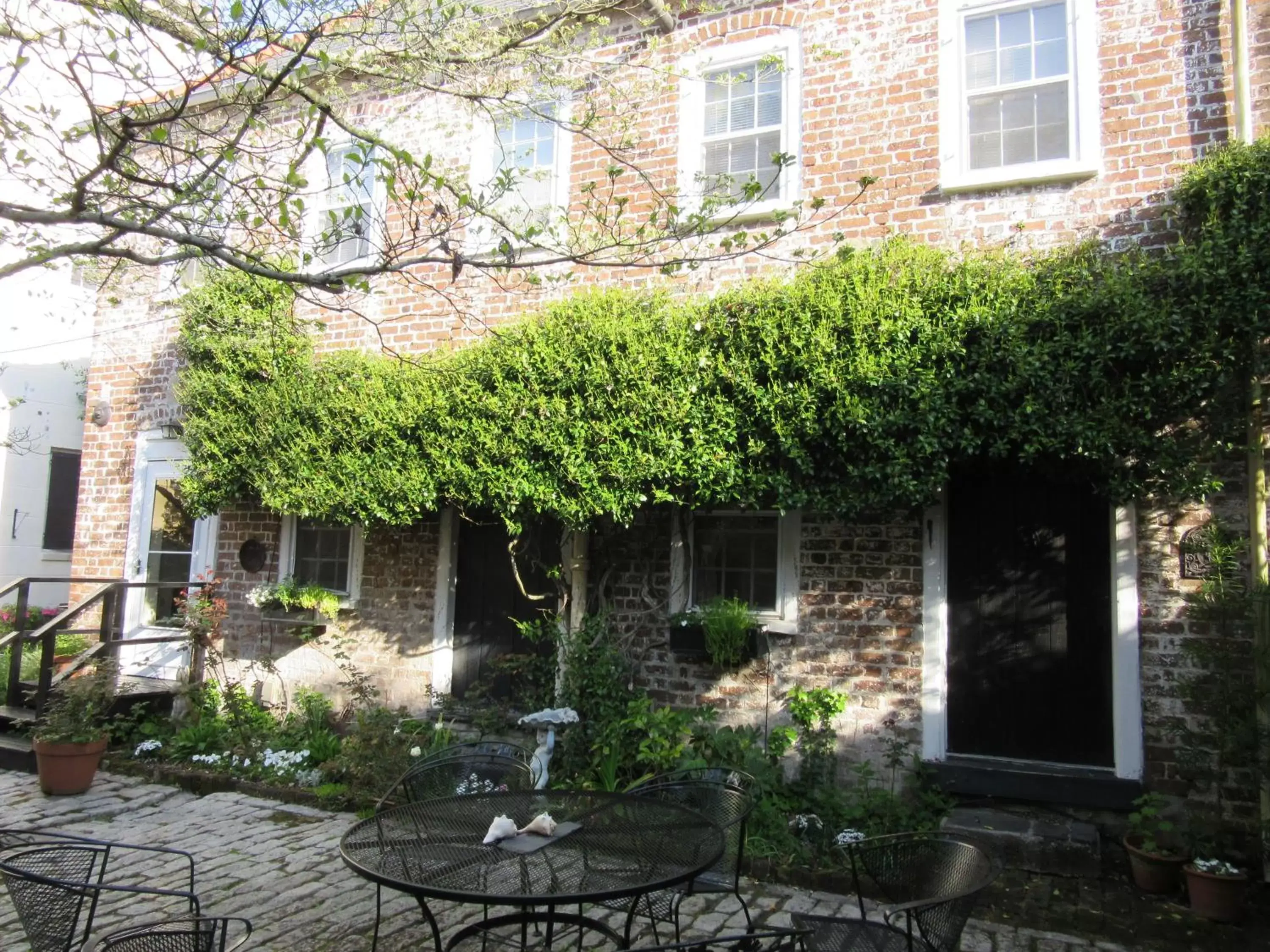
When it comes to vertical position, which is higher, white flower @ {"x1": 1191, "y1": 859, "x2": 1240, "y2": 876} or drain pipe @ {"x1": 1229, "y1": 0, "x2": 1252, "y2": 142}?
drain pipe @ {"x1": 1229, "y1": 0, "x2": 1252, "y2": 142}

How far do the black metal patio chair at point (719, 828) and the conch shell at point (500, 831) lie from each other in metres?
0.59

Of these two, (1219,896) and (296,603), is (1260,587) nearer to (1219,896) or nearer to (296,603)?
(1219,896)

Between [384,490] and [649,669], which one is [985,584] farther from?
[384,490]

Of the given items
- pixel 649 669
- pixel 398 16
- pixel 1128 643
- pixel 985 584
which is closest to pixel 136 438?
pixel 398 16

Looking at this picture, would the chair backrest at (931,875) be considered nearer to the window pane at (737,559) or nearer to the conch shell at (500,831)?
the conch shell at (500,831)

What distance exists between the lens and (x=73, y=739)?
686 cm

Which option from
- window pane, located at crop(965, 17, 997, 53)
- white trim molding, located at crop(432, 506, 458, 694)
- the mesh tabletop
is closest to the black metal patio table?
the mesh tabletop

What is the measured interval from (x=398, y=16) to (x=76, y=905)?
6.50 m

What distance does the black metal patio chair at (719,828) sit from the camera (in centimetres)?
382

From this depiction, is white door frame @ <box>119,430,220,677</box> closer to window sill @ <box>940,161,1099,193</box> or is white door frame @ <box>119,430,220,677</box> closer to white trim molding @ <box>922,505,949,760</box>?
white trim molding @ <box>922,505,949,760</box>

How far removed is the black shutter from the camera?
1271cm

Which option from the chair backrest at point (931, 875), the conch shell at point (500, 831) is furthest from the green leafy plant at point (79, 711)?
Result: the chair backrest at point (931, 875)

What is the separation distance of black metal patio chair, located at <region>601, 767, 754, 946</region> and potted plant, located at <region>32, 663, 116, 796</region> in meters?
4.84

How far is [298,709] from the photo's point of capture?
27.0 feet
